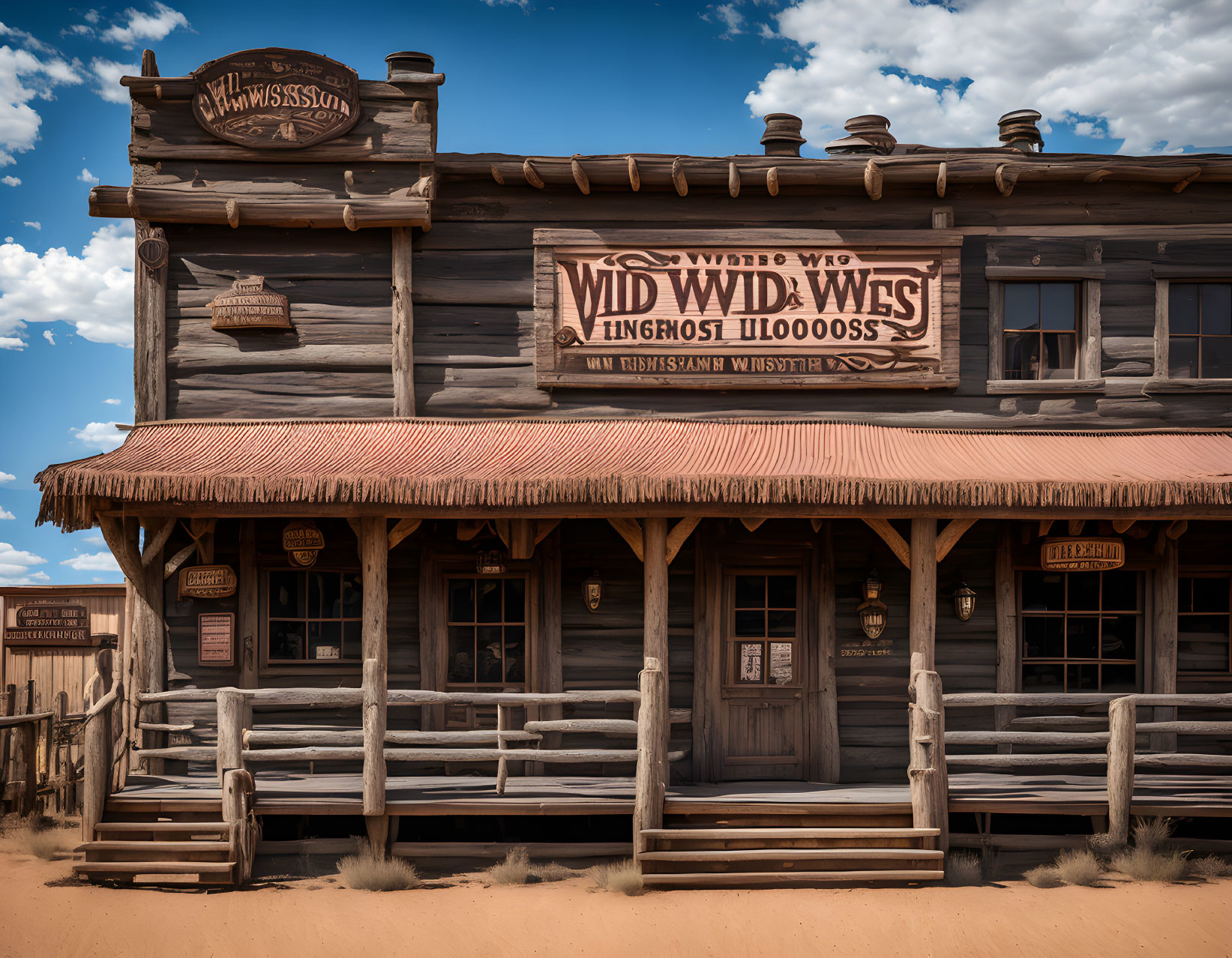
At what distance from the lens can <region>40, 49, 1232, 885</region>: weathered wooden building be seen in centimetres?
859

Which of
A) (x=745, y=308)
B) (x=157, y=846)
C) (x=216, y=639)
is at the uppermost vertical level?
(x=745, y=308)

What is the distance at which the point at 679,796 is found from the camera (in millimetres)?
7453

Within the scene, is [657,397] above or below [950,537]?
above

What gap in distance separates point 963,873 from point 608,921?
2812 millimetres

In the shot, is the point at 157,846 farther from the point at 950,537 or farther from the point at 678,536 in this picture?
the point at 950,537

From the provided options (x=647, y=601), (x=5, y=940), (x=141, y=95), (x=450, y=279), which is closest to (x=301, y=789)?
(x=5, y=940)

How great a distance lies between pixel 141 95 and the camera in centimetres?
879

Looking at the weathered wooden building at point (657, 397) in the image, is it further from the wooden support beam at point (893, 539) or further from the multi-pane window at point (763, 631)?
the wooden support beam at point (893, 539)

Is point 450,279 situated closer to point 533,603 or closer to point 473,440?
point 473,440

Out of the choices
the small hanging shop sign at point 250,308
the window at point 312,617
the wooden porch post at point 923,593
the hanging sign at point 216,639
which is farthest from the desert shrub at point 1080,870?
the small hanging shop sign at point 250,308

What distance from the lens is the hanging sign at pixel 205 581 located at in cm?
858

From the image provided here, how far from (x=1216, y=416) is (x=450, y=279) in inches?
303

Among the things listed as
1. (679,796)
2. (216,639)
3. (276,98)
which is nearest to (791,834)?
(679,796)

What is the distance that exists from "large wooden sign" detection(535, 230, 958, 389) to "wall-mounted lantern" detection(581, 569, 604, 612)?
191 centimetres
